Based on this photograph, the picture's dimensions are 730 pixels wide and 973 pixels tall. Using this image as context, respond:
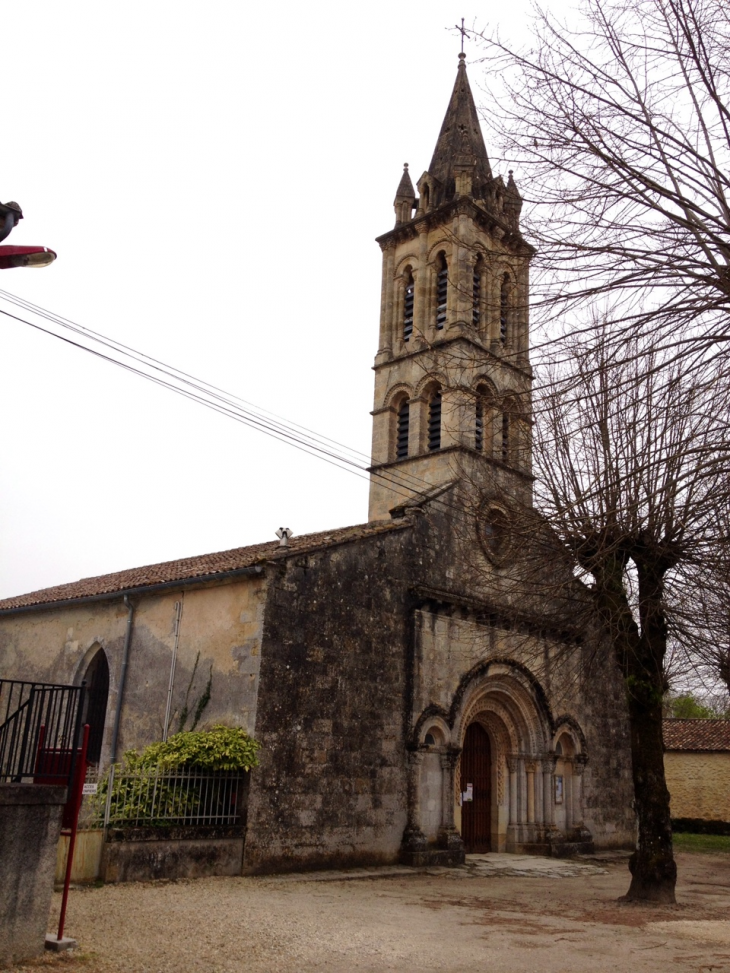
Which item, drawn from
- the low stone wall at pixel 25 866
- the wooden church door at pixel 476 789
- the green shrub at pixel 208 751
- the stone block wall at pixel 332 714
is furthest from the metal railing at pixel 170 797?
the wooden church door at pixel 476 789

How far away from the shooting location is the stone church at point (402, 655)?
14.8 metres

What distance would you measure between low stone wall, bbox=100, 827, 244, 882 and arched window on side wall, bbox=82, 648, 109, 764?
247 inches

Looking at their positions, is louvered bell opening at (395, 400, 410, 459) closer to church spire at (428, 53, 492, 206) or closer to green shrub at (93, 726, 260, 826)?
church spire at (428, 53, 492, 206)

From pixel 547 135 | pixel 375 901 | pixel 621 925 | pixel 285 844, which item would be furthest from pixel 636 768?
pixel 547 135

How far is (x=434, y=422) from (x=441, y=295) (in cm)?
389

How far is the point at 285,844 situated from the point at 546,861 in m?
7.02

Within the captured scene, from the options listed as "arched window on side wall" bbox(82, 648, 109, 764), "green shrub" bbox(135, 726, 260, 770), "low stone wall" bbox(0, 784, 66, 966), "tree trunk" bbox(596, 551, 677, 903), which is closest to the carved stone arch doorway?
"tree trunk" bbox(596, 551, 677, 903)

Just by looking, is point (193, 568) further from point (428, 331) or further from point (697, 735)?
point (697, 735)

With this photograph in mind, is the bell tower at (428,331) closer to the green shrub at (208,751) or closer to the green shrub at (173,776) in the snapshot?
the green shrub at (208,751)

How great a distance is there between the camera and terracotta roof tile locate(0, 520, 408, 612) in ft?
53.2

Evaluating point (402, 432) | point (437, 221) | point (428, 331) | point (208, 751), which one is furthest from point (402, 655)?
point (437, 221)

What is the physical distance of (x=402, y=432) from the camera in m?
23.4

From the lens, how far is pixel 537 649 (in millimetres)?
20797

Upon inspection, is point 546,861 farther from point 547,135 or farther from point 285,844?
point 547,135
